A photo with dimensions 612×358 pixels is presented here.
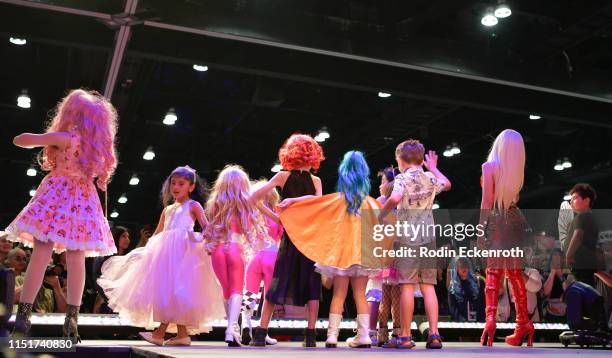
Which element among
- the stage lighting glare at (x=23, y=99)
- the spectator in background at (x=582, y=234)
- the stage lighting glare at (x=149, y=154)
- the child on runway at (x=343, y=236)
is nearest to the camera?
the child on runway at (x=343, y=236)

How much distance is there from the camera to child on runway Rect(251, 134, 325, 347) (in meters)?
5.09

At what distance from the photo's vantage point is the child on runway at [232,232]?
5.22 meters

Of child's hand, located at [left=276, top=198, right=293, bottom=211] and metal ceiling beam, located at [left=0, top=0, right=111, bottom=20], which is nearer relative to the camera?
child's hand, located at [left=276, top=198, right=293, bottom=211]

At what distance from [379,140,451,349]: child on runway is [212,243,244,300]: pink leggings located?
1.19 meters

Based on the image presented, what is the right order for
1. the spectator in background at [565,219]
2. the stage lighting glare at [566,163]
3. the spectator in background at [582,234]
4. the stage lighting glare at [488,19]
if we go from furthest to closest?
the stage lighting glare at [566,163] < the stage lighting glare at [488,19] < the spectator in background at [565,219] < the spectator in background at [582,234]

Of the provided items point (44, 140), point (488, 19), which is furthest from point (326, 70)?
point (44, 140)

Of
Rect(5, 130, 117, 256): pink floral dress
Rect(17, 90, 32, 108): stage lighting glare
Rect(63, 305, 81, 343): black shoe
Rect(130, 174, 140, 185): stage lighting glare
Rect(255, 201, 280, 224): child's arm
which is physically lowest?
Rect(63, 305, 81, 343): black shoe

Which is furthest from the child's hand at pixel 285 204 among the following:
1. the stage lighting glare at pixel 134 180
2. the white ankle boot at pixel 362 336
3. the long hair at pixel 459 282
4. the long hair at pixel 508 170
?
the stage lighting glare at pixel 134 180

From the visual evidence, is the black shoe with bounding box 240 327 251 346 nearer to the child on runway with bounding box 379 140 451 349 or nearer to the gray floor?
the gray floor

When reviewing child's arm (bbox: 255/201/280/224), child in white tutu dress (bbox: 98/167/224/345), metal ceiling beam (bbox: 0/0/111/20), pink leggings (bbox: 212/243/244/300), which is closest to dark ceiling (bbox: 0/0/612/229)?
metal ceiling beam (bbox: 0/0/111/20)

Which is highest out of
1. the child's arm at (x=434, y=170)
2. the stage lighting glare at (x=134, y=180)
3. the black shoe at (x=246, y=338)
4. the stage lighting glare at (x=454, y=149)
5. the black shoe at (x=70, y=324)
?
the stage lighting glare at (x=454, y=149)

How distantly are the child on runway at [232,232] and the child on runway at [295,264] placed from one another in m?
0.19

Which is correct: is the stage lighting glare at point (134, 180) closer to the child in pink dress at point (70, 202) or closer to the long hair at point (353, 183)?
the long hair at point (353, 183)

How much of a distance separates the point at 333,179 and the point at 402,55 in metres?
9.65
